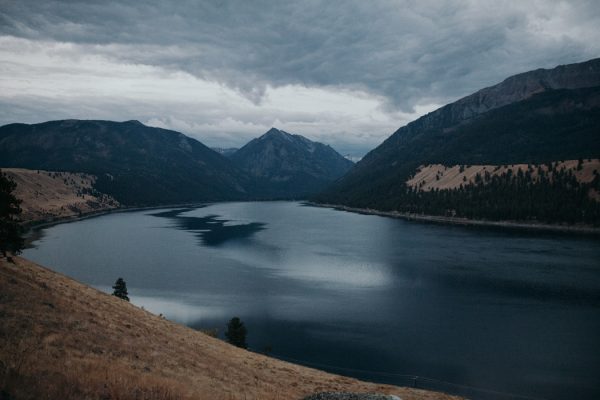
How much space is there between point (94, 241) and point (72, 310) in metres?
153

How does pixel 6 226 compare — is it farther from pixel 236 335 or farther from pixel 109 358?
pixel 236 335

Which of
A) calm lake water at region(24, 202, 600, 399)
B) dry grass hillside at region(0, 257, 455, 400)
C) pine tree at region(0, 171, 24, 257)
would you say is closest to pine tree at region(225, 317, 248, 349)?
calm lake water at region(24, 202, 600, 399)

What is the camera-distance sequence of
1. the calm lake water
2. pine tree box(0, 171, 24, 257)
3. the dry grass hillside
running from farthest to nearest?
the calm lake water → pine tree box(0, 171, 24, 257) → the dry grass hillside

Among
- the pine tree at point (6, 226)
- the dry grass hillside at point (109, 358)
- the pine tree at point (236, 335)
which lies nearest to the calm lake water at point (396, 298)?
the pine tree at point (236, 335)

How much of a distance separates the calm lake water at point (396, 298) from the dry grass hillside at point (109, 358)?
2128cm

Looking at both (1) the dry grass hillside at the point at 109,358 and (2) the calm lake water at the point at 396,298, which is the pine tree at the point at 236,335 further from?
(1) the dry grass hillside at the point at 109,358

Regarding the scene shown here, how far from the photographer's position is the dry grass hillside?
17.3 m

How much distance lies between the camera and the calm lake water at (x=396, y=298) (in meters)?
53.8

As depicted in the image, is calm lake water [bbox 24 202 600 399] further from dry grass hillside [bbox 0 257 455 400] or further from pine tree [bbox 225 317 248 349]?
dry grass hillside [bbox 0 257 455 400]

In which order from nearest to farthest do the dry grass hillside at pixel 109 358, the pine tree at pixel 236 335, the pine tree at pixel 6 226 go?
the dry grass hillside at pixel 109 358 → the pine tree at pixel 6 226 → the pine tree at pixel 236 335

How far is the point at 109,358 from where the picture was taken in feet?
74.0

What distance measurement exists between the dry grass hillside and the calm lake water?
69.8ft

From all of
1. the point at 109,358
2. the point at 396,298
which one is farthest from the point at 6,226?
the point at 396,298

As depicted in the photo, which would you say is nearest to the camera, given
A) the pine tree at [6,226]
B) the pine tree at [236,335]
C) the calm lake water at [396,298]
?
the pine tree at [6,226]
